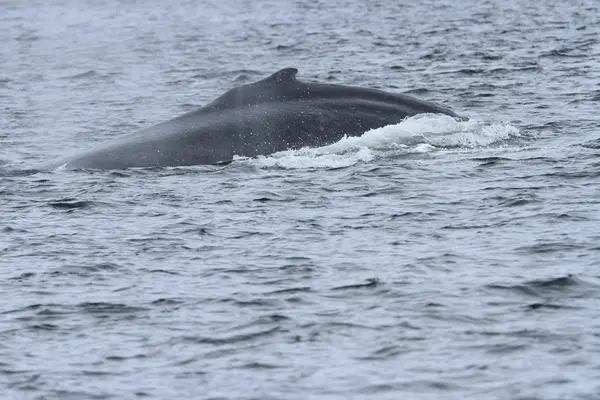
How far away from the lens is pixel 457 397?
9375 millimetres

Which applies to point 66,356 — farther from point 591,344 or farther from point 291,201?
point 291,201

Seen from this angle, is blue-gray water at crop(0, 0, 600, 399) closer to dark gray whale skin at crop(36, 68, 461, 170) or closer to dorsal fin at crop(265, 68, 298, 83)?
dark gray whale skin at crop(36, 68, 461, 170)

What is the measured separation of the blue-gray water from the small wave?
0.03 meters

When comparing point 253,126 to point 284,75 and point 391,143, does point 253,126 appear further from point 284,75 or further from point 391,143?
point 391,143

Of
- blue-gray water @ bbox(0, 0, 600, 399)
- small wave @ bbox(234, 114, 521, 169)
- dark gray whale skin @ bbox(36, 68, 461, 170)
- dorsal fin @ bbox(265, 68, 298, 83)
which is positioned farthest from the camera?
dorsal fin @ bbox(265, 68, 298, 83)

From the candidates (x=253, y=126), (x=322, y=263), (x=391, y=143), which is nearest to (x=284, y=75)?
(x=253, y=126)

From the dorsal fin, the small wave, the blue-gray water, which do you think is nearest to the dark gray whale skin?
the dorsal fin

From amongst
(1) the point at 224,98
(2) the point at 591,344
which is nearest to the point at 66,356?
(2) the point at 591,344

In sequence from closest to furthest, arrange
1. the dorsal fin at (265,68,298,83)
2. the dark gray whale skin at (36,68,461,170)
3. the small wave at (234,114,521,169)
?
the small wave at (234,114,521,169) → the dark gray whale skin at (36,68,461,170) → the dorsal fin at (265,68,298,83)

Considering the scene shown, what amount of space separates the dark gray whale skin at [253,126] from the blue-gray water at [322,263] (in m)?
0.24

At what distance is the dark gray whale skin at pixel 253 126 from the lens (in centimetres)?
1766

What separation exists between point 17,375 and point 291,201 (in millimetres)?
5818

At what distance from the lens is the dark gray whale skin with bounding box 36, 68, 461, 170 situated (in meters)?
17.7

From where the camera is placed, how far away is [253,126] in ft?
58.5
